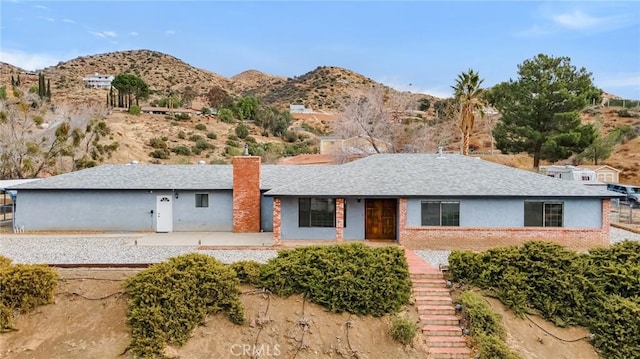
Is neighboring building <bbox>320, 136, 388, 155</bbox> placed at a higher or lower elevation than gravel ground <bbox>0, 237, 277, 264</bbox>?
higher

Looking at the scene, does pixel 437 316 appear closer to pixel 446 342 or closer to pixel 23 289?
pixel 446 342

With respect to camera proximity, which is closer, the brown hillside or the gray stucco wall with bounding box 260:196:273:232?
the gray stucco wall with bounding box 260:196:273:232

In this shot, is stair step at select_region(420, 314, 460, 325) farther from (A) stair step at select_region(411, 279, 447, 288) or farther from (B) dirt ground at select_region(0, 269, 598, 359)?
(A) stair step at select_region(411, 279, 447, 288)

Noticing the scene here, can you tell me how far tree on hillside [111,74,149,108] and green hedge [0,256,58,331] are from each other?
7063 centimetres

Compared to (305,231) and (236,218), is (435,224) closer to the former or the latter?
(305,231)

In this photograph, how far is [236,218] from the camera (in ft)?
69.3

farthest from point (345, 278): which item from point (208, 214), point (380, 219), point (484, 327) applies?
point (208, 214)

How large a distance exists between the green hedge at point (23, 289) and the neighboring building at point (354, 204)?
8680mm

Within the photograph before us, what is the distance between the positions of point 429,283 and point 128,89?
248 feet

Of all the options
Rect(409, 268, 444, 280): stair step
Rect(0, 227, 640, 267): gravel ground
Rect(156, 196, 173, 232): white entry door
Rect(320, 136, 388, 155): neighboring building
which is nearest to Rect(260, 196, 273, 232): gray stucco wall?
Rect(0, 227, 640, 267): gravel ground

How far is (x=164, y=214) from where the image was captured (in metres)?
21.5

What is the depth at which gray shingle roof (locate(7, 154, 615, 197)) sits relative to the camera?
714 inches

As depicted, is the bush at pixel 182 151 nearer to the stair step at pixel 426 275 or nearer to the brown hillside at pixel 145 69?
the stair step at pixel 426 275

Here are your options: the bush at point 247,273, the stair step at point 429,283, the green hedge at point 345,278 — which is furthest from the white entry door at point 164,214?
the stair step at point 429,283
